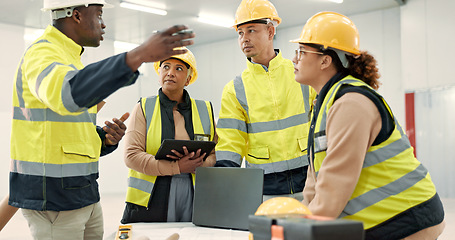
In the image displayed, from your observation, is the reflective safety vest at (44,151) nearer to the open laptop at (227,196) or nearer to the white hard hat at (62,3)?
the white hard hat at (62,3)

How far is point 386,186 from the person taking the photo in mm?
1731

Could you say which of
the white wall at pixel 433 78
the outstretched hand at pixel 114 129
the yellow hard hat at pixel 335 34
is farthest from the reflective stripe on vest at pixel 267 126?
the white wall at pixel 433 78

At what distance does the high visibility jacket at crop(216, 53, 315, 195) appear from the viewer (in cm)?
289

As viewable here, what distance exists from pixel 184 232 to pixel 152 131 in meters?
0.88

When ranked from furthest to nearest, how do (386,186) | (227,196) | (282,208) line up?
(227,196)
(386,186)
(282,208)

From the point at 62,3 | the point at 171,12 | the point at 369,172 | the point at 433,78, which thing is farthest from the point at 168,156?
the point at 171,12

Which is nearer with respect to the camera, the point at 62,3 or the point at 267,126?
the point at 62,3

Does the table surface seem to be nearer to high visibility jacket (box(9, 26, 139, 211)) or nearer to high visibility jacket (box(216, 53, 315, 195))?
high visibility jacket (box(9, 26, 139, 211))

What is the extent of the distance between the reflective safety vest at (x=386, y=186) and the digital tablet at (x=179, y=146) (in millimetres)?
1244

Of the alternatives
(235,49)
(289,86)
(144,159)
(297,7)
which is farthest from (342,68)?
(235,49)

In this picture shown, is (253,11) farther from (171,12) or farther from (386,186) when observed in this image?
(171,12)

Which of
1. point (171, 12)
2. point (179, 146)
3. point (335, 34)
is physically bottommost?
point (179, 146)

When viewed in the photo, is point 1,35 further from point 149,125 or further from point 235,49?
point 149,125

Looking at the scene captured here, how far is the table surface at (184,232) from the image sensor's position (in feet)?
7.60
